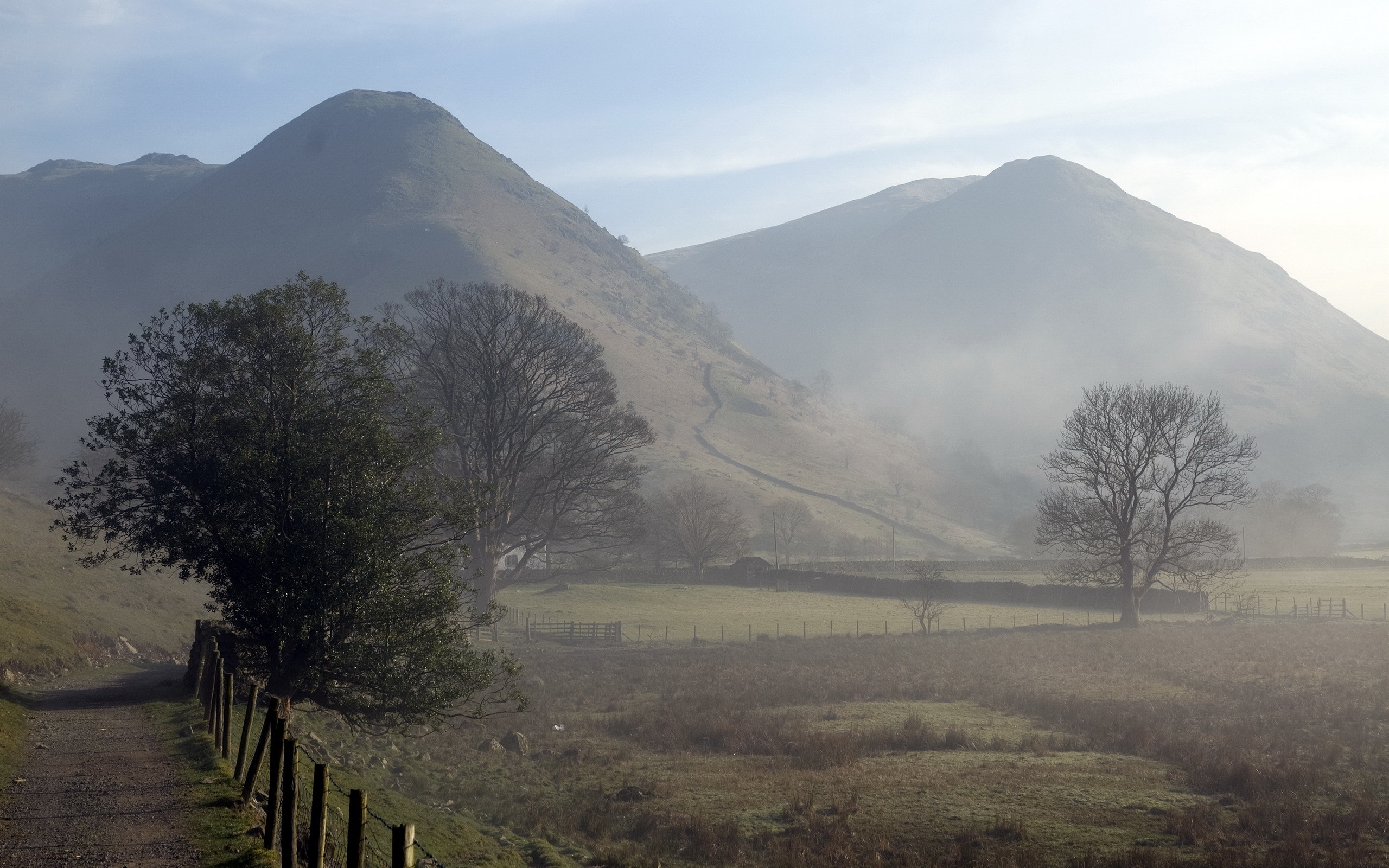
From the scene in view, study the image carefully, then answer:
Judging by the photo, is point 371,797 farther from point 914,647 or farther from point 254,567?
point 914,647

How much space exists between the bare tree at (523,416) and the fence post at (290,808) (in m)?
28.9

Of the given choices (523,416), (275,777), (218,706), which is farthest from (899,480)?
(275,777)

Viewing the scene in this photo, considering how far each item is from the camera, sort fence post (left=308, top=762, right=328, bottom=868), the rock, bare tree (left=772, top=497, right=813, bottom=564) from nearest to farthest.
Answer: fence post (left=308, top=762, right=328, bottom=868) < the rock < bare tree (left=772, top=497, right=813, bottom=564)

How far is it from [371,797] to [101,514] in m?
9.94

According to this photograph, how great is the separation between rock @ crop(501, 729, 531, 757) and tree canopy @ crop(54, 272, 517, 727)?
5.33 metres

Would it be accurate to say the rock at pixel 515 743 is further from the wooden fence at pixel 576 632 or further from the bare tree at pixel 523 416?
the wooden fence at pixel 576 632

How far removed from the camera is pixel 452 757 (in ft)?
85.1

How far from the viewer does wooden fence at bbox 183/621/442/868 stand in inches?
389

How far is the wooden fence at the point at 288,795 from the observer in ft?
32.4

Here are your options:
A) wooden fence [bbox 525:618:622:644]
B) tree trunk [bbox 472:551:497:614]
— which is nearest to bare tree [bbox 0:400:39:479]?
wooden fence [bbox 525:618:622:644]

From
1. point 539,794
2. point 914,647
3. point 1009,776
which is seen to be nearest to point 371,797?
point 539,794

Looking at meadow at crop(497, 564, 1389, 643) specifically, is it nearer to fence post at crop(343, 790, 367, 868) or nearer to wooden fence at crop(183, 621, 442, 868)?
wooden fence at crop(183, 621, 442, 868)

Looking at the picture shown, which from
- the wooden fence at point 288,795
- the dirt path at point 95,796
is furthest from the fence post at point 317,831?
the dirt path at point 95,796

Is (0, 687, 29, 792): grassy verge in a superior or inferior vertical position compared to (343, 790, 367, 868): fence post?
inferior
